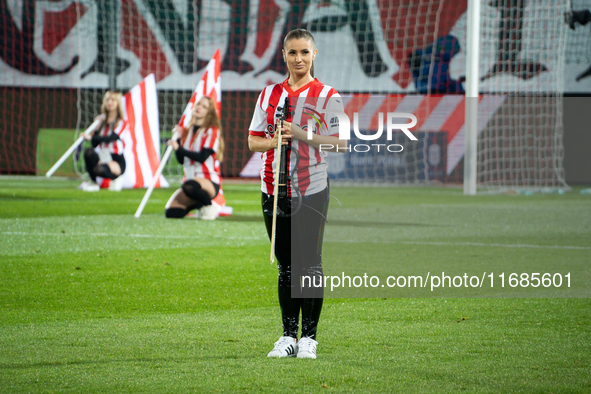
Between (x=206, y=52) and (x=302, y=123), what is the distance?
590 inches

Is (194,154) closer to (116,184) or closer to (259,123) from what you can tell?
(116,184)

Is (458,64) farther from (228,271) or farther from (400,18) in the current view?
(228,271)

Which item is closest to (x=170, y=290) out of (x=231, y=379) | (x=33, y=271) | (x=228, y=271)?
(x=228, y=271)

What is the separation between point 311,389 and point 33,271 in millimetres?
3562

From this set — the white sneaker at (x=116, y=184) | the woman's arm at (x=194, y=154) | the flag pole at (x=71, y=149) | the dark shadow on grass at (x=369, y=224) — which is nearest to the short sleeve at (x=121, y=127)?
the flag pole at (x=71, y=149)

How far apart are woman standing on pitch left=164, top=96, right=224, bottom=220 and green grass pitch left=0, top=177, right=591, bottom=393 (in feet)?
1.68

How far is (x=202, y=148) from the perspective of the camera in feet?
31.3

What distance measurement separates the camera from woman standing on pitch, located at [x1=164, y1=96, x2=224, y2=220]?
31.3 feet

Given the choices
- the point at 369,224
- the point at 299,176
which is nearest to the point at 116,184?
the point at 369,224

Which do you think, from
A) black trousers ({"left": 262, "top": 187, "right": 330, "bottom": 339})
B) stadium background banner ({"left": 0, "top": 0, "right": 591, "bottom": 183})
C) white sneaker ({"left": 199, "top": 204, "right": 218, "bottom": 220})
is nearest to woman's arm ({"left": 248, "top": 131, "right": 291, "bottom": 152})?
black trousers ({"left": 262, "top": 187, "right": 330, "bottom": 339})

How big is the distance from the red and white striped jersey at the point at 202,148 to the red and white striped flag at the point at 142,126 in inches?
189

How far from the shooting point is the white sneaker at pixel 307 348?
3.43 m

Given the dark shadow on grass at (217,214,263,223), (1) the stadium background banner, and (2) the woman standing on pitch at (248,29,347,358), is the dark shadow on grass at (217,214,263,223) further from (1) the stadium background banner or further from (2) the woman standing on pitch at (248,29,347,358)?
(1) the stadium background banner

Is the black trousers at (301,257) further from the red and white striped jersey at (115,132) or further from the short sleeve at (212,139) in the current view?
the red and white striped jersey at (115,132)
